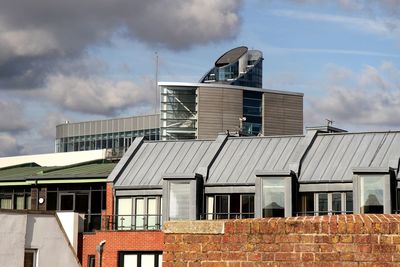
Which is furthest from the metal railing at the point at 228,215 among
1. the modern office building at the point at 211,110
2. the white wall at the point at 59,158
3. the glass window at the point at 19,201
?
the modern office building at the point at 211,110

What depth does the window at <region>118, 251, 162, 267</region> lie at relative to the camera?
4806 cm

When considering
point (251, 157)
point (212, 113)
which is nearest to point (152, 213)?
point (251, 157)

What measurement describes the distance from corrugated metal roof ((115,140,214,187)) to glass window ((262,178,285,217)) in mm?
5208

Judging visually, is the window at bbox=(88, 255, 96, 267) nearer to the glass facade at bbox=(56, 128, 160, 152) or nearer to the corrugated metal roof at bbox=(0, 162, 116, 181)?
the corrugated metal roof at bbox=(0, 162, 116, 181)

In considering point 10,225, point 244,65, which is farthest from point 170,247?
point 244,65

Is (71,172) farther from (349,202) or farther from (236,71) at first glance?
(236,71)

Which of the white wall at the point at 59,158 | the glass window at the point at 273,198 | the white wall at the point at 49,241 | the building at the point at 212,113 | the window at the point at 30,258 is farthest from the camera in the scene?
the building at the point at 212,113

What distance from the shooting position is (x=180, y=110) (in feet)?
422

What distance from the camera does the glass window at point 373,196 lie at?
45000 mm

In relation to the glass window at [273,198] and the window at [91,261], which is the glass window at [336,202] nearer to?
the glass window at [273,198]

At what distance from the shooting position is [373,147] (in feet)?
160

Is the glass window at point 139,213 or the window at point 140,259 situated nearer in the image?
the window at point 140,259

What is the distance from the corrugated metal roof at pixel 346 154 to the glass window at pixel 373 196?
1619mm

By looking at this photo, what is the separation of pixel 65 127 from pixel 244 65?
105 feet
